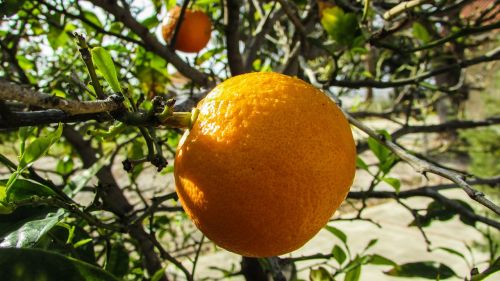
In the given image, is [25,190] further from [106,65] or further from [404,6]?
[404,6]

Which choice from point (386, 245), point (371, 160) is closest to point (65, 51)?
point (386, 245)

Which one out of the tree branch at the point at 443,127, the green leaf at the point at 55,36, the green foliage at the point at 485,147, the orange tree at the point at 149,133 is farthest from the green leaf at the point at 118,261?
the green foliage at the point at 485,147

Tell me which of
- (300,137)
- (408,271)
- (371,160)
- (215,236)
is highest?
(300,137)

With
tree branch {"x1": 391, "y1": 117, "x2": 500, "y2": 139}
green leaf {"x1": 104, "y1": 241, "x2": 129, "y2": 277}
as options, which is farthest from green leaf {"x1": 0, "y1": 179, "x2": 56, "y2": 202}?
tree branch {"x1": 391, "y1": 117, "x2": 500, "y2": 139}

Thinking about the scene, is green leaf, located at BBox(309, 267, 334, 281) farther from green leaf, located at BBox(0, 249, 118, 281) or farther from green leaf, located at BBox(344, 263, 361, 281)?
green leaf, located at BBox(0, 249, 118, 281)

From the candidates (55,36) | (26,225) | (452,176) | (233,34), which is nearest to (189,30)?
(233,34)

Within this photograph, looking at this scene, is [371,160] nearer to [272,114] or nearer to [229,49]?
[229,49]
